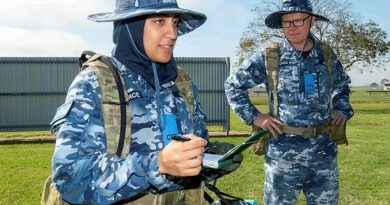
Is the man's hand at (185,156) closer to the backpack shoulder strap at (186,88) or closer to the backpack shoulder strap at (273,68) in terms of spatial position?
the backpack shoulder strap at (186,88)

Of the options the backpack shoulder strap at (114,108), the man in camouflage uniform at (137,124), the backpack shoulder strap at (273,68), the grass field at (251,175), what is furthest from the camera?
the grass field at (251,175)

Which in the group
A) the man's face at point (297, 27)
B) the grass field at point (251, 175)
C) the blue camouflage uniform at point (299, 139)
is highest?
the man's face at point (297, 27)

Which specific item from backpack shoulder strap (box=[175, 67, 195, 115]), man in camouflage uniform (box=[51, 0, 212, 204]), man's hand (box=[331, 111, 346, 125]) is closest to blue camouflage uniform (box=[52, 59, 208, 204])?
man in camouflage uniform (box=[51, 0, 212, 204])

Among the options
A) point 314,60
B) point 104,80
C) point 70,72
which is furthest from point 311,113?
point 70,72

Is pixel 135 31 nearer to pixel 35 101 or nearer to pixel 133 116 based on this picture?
pixel 133 116

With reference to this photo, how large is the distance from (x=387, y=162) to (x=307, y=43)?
7267 millimetres

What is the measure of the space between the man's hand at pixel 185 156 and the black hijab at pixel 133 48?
645 mm

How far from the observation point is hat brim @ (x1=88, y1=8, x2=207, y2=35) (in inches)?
87.1

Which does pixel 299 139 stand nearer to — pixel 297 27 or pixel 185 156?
pixel 297 27

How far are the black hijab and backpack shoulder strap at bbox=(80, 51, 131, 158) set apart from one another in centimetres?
13

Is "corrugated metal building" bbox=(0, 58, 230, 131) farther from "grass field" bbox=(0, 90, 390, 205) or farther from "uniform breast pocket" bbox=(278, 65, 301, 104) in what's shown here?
"uniform breast pocket" bbox=(278, 65, 301, 104)

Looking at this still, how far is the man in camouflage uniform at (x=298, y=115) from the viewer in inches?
168

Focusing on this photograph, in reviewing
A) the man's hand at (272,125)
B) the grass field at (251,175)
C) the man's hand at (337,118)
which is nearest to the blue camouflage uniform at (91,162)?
the man's hand at (272,125)

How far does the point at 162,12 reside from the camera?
2230 mm
